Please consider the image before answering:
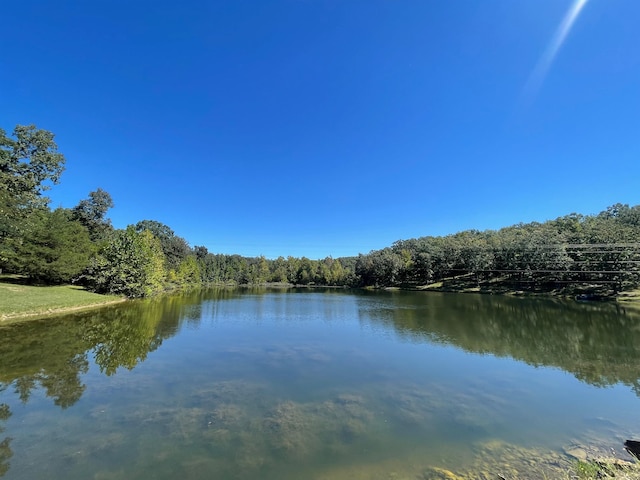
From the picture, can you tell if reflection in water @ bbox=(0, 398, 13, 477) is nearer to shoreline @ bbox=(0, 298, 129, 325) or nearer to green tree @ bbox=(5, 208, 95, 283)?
shoreline @ bbox=(0, 298, 129, 325)

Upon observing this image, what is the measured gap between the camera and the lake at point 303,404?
21.7 feet

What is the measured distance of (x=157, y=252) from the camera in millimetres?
65000

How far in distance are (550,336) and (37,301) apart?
130 ft

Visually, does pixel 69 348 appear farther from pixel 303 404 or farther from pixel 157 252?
pixel 157 252

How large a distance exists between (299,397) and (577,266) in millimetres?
62856

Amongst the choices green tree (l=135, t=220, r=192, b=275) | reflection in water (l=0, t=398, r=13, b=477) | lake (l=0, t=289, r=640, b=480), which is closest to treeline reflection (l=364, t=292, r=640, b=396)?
lake (l=0, t=289, r=640, b=480)

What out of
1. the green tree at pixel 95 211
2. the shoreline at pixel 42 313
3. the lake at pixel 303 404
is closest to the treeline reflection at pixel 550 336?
the lake at pixel 303 404

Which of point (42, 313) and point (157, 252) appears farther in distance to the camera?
point (157, 252)

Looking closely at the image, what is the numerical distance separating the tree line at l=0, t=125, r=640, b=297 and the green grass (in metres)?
3.66

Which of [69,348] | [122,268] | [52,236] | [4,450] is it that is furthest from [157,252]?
[4,450]

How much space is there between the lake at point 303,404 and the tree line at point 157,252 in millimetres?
17247

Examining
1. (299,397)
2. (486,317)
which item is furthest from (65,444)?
(486,317)

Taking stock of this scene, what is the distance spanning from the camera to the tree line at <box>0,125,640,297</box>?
107 feet

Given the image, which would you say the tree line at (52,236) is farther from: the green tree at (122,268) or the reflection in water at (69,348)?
the reflection in water at (69,348)
